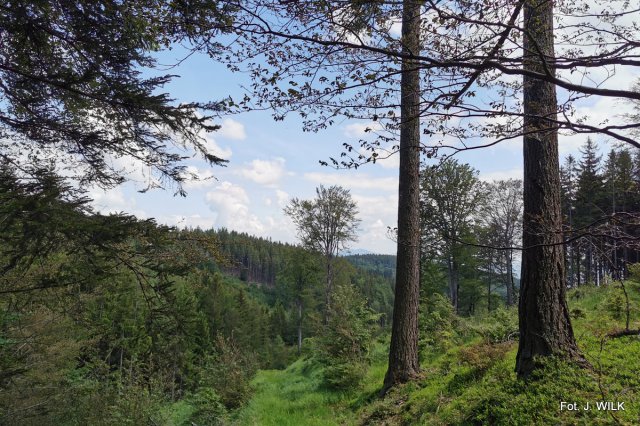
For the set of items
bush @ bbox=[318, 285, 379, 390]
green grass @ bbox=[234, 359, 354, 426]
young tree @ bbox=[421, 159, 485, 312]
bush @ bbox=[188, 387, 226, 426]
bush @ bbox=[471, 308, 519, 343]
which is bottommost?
bush @ bbox=[188, 387, 226, 426]

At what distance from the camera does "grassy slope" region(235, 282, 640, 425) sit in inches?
138

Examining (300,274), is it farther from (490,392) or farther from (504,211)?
(490,392)

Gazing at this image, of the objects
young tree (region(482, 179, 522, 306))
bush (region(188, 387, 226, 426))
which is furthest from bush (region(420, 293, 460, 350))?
young tree (region(482, 179, 522, 306))

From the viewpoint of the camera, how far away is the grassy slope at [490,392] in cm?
350

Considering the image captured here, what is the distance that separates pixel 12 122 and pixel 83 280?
2.21m

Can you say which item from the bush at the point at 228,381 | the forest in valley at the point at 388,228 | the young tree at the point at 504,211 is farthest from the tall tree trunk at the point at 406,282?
the young tree at the point at 504,211

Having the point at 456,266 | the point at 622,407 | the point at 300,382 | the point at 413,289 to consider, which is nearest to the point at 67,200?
the point at 413,289

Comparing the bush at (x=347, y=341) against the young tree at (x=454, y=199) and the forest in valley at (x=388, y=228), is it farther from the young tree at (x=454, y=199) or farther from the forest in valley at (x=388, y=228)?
the young tree at (x=454, y=199)

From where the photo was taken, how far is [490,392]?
4.33 meters

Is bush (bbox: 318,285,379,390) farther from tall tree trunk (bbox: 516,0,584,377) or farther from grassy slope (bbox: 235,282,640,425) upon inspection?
tall tree trunk (bbox: 516,0,584,377)

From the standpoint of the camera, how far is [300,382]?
11047 mm

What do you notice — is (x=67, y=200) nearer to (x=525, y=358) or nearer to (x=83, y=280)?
(x=83, y=280)

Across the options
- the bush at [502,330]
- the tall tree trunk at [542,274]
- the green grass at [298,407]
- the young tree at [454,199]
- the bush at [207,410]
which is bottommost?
the bush at [207,410]

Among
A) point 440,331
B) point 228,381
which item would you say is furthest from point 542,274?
point 228,381
